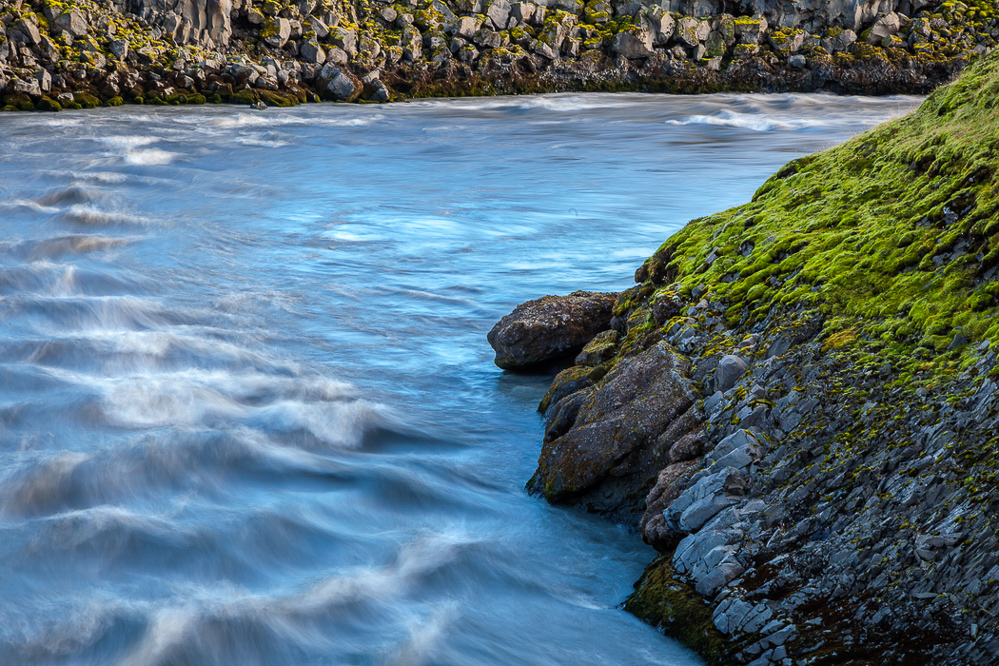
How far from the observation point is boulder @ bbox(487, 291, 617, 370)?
721 cm

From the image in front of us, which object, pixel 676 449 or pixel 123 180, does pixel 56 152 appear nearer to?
pixel 123 180

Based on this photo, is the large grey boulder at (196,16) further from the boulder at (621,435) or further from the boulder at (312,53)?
the boulder at (621,435)

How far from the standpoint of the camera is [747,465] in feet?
14.0

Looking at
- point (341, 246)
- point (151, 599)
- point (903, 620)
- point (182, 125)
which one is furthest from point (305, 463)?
point (182, 125)

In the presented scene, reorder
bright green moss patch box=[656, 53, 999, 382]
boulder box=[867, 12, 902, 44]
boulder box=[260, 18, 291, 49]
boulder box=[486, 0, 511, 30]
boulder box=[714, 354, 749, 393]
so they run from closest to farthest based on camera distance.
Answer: bright green moss patch box=[656, 53, 999, 382], boulder box=[714, 354, 749, 393], boulder box=[260, 18, 291, 49], boulder box=[486, 0, 511, 30], boulder box=[867, 12, 902, 44]

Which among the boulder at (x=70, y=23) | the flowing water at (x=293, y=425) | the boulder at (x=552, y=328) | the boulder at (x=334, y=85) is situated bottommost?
the flowing water at (x=293, y=425)

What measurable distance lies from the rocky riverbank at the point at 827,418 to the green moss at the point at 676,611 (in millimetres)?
11

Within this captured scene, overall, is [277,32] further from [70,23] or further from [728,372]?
[728,372]

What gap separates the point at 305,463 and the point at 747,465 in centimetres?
336

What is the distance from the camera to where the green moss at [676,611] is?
383 centimetres

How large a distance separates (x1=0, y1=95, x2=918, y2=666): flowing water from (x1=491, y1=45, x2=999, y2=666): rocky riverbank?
1.53 feet

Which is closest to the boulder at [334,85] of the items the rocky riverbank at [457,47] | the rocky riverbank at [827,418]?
the rocky riverbank at [457,47]

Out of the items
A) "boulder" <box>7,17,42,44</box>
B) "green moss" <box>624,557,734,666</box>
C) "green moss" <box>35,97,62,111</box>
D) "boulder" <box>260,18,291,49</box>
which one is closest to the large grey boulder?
"boulder" <box>260,18,291,49</box>

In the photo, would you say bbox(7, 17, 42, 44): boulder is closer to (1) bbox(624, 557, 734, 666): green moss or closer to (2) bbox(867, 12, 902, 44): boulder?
(1) bbox(624, 557, 734, 666): green moss
